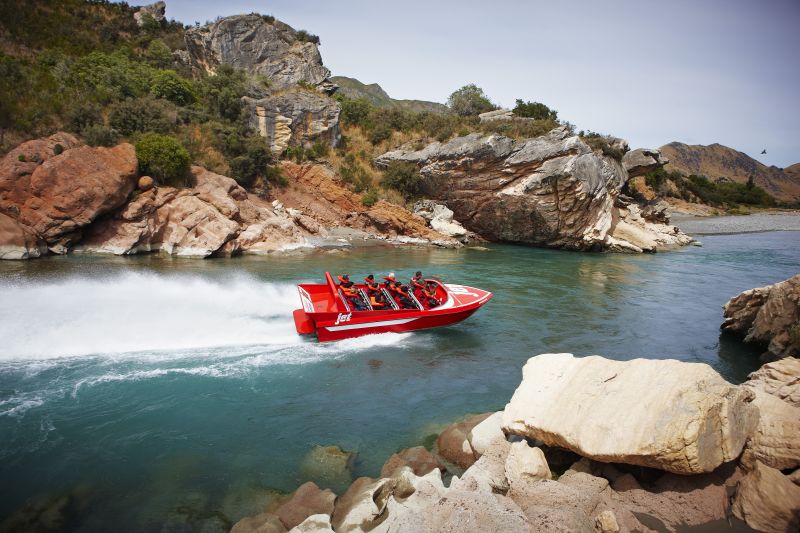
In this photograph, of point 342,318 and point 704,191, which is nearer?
point 342,318

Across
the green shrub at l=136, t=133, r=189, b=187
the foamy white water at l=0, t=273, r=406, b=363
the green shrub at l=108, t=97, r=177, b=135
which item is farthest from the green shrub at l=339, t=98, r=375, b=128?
the foamy white water at l=0, t=273, r=406, b=363

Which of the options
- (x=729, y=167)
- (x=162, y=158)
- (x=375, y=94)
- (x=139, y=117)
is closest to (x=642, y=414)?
(x=162, y=158)

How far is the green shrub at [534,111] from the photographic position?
1688 inches

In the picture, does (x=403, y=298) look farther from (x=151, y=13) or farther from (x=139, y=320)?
(x=151, y=13)

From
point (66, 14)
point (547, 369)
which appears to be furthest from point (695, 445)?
point (66, 14)

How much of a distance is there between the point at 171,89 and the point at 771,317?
40.1 meters

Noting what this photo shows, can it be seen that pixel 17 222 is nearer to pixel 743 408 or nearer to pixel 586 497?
pixel 586 497

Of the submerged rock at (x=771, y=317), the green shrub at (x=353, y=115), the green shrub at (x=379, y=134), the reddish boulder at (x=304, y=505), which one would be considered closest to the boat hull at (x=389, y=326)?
the reddish boulder at (x=304, y=505)

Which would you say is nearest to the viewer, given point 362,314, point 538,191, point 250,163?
point 362,314

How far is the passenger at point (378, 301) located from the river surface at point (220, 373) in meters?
1.19

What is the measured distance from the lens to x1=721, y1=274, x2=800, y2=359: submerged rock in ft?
38.4

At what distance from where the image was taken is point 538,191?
31609 millimetres

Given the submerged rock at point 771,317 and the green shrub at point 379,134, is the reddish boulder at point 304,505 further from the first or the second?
the green shrub at point 379,134

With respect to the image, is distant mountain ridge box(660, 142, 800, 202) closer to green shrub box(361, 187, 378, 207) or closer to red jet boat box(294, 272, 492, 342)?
green shrub box(361, 187, 378, 207)
